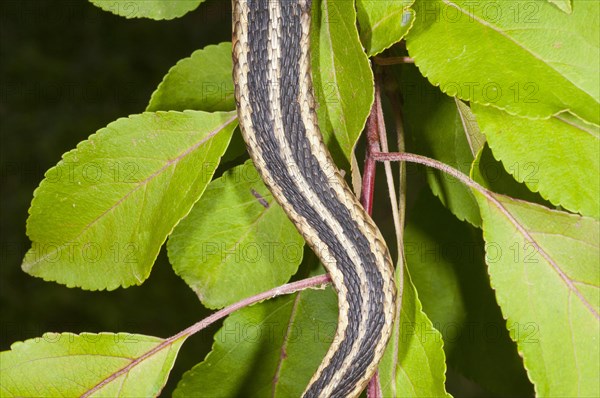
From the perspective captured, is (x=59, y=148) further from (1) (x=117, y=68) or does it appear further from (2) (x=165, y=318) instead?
(2) (x=165, y=318)

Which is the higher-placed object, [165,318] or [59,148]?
[59,148]

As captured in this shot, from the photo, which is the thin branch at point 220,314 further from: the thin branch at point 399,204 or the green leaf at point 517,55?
the green leaf at point 517,55

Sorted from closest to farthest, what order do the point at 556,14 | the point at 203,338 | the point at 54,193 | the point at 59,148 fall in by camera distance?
the point at 556,14
the point at 54,193
the point at 203,338
the point at 59,148

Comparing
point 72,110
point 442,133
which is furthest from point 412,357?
point 72,110

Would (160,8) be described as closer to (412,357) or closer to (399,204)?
(399,204)

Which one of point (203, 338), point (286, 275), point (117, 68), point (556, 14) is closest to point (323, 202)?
point (286, 275)

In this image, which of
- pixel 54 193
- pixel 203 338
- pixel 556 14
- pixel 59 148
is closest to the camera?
pixel 556 14

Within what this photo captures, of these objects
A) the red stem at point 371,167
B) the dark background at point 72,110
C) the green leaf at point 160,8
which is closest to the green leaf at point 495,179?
the red stem at point 371,167
